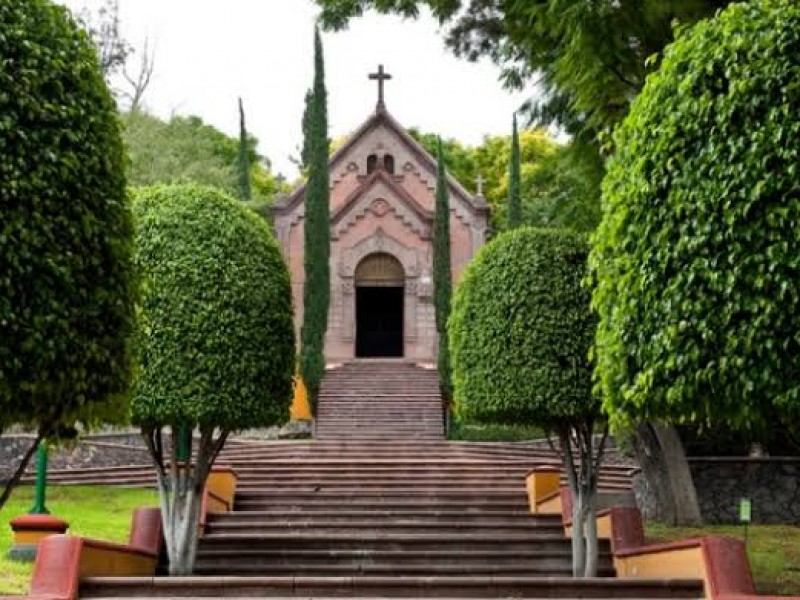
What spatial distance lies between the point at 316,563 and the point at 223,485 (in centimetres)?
365

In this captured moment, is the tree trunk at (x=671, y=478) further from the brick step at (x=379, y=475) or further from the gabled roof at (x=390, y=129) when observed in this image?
the gabled roof at (x=390, y=129)

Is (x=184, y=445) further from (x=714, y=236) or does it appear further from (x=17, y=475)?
(x=714, y=236)

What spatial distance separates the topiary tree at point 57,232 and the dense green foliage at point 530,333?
20.7 feet

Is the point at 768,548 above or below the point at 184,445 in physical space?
below

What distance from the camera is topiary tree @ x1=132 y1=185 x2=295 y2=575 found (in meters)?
11.3

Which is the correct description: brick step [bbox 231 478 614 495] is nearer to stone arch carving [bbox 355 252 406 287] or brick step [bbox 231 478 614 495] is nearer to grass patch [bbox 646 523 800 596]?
grass patch [bbox 646 523 800 596]

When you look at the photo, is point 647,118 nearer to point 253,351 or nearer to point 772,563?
point 253,351

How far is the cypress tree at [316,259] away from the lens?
29.1 m

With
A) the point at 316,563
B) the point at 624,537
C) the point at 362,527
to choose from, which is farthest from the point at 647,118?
the point at 362,527

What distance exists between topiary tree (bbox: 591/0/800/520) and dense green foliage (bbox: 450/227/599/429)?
12.9ft

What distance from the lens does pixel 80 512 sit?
56.9 ft

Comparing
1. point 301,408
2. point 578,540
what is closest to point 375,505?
point 578,540

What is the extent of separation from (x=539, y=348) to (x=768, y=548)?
6.10 metres

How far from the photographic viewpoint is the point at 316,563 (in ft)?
45.8
